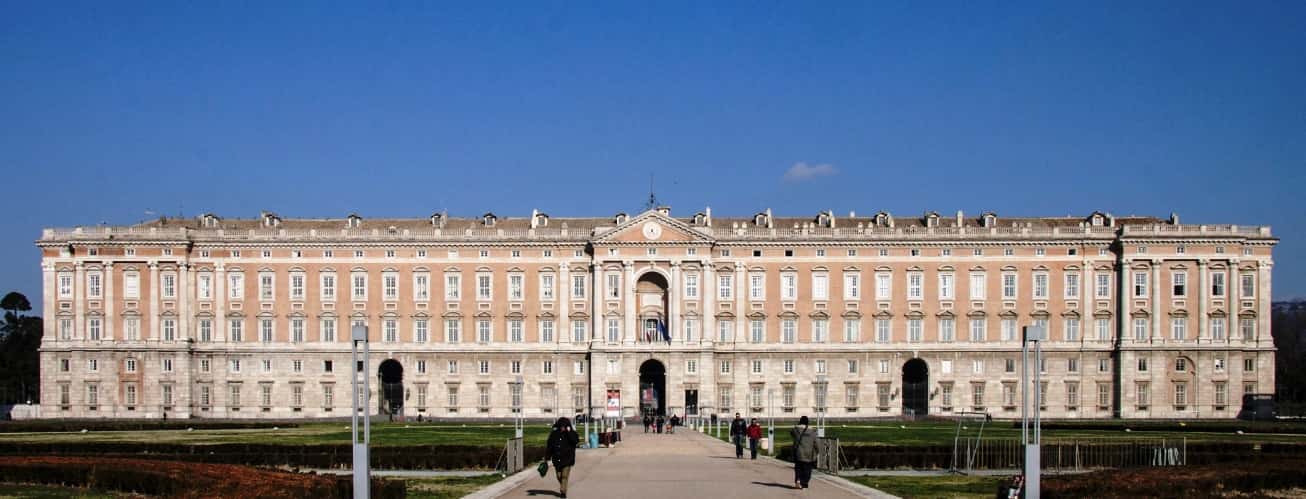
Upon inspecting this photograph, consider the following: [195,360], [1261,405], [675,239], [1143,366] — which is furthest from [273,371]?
[1261,405]

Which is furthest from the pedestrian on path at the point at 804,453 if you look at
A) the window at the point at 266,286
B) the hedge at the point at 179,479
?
the window at the point at 266,286

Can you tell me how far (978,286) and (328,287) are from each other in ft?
145

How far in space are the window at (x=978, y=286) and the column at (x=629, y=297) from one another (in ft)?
75.3

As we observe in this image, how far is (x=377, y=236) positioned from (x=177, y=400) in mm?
17294

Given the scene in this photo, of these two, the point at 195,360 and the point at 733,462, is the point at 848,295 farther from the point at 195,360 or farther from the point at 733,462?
the point at 733,462

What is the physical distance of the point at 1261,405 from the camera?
98938 millimetres

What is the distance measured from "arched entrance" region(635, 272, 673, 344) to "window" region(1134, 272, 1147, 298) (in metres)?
31.5

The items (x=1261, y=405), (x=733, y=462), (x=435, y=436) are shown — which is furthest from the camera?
(x=1261, y=405)

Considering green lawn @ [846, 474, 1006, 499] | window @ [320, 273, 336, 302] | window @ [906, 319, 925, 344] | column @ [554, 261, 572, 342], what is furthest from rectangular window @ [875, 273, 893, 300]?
green lawn @ [846, 474, 1006, 499]

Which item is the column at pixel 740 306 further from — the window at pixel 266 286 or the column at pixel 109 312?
the column at pixel 109 312

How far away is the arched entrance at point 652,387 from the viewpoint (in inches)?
4067

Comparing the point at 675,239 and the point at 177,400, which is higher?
the point at 675,239

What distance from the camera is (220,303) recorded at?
10356 cm

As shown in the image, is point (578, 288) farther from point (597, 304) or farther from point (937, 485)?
point (937, 485)
